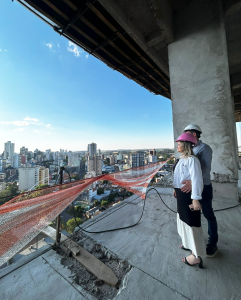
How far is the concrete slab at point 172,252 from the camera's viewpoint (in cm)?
109

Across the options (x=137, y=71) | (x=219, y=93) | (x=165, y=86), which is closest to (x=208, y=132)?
(x=219, y=93)

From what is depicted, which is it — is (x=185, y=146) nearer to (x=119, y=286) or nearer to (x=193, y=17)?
(x=119, y=286)

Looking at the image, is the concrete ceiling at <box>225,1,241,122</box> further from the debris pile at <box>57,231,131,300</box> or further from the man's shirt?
the debris pile at <box>57,231,131,300</box>

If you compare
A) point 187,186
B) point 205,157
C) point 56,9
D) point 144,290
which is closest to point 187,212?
point 187,186

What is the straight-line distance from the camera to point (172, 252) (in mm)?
1478

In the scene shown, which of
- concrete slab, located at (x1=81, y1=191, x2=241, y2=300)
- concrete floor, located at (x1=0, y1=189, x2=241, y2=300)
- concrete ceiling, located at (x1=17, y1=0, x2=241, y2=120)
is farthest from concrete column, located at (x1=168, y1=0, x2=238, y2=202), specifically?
concrete floor, located at (x1=0, y1=189, x2=241, y2=300)

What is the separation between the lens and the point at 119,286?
1.14 metres

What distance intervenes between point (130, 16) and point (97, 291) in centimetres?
526

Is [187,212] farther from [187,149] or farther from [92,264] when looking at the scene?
[92,264]

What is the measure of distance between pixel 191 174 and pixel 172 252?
102 cm

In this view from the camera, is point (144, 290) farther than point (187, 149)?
No

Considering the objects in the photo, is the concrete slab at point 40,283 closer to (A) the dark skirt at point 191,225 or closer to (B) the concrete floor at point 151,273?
(B) the concrete floor at point 151,273

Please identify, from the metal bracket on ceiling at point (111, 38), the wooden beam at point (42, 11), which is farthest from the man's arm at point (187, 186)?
the wooden beam at point (42, 11)

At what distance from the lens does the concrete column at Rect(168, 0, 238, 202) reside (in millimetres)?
2740
